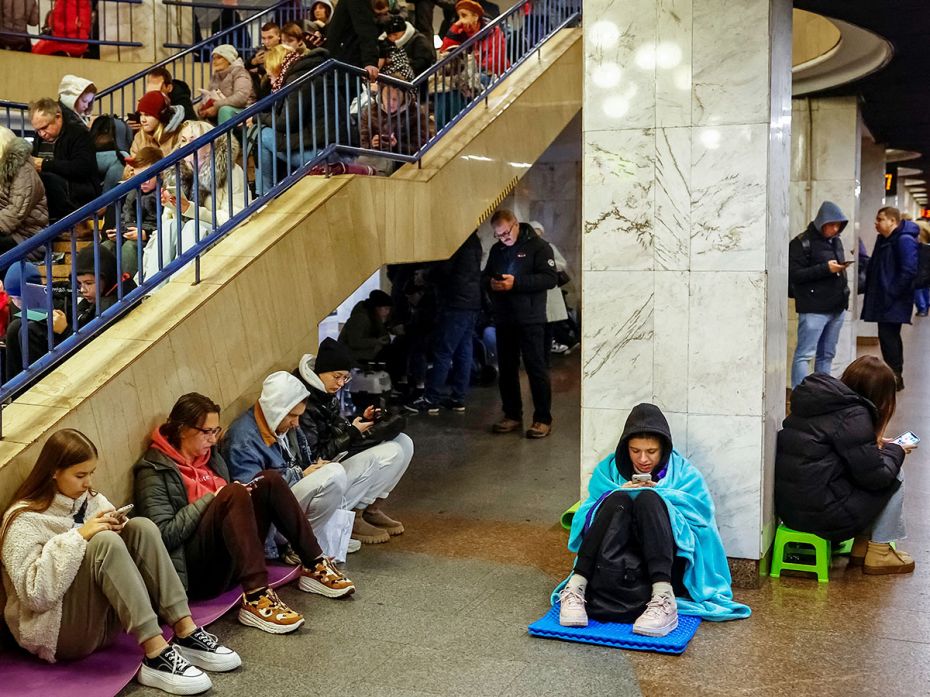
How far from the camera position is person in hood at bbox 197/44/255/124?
914 centimetres

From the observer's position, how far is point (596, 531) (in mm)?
4766

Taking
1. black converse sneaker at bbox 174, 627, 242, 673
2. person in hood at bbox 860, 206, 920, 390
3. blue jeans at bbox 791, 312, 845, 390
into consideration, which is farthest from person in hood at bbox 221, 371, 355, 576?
person in hood at bbox 860, 206, 920, 390

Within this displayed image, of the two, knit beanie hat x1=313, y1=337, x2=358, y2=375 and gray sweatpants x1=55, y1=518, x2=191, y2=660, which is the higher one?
knit beanie hat x1=313, y1=337, x2=358, y2=375

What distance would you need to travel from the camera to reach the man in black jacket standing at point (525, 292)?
27.6 ft

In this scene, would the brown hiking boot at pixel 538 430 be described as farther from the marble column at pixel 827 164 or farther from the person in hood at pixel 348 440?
the marble column at pixel 827 164

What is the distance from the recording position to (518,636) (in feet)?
15.2

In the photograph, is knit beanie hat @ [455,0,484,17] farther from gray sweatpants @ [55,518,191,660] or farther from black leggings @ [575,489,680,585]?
gray sweatpants @ [55,518,191,660]

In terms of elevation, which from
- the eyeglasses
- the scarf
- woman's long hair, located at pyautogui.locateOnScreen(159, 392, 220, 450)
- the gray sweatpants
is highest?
woman's long hair, located at pyautogui.locateOnScreen(159, 392, 220, 450)

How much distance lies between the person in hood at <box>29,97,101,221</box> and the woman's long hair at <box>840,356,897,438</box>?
5.40 m

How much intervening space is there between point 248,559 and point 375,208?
2.89 m

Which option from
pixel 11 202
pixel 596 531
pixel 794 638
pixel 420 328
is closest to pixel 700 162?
pixel 596 531

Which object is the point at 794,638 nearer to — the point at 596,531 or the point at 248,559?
the point at 596,531

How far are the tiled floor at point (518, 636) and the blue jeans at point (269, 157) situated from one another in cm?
211

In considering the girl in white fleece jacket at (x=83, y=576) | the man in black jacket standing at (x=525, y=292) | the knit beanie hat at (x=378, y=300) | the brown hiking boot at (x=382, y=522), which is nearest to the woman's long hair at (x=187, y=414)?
the girl in white fleece jacket at (x=83, y=576)
